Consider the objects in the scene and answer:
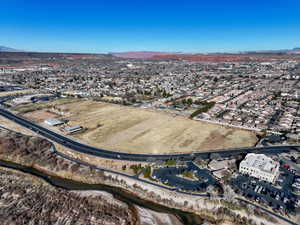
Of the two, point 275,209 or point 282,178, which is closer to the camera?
point 275,209

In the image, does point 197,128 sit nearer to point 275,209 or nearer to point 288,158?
point 288,158

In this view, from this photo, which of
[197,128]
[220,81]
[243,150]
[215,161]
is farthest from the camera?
[220,81]

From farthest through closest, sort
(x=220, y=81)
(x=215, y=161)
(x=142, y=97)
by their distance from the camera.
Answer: (x=220, y=81)
(x=142, y=97)
(x=215, y=161)

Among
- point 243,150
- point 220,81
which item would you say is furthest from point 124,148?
point 220,81

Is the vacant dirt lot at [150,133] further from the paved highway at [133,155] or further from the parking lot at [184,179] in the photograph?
the parking lot at [184,179]

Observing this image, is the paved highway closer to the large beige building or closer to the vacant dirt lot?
the vacant dirt lot

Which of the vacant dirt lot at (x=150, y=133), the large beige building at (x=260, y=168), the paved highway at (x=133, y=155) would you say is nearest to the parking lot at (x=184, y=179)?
the paved highway at (x=133, y=155)

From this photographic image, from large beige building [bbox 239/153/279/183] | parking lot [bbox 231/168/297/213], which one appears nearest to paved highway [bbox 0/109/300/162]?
large beige building [bbox 239/153/279/183]
